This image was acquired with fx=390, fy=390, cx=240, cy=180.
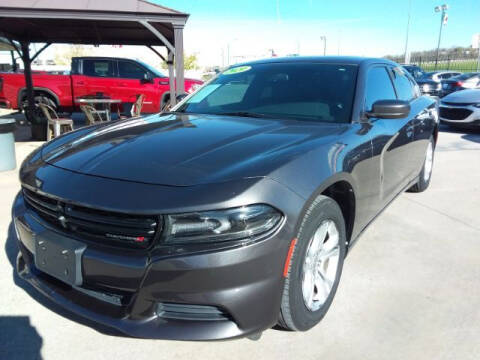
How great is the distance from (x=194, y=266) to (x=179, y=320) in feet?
0.88

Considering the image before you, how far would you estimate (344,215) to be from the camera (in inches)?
102

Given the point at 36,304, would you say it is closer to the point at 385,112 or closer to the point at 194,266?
the point at 194,266

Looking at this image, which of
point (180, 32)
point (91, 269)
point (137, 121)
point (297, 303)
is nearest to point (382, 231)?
point (297, 303)

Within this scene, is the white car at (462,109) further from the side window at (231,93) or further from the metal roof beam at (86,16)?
the side window at (231,93)

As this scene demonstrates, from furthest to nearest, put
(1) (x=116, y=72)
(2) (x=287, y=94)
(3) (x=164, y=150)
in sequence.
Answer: (1) (x=116, y=72), (2) (x=287, y=94), (3) (x=164, y=150)

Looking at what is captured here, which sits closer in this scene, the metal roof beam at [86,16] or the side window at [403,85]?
the side window at [403,85]

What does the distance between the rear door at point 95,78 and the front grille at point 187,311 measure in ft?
34.7

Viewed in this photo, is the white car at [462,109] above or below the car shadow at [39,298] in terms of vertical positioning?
above

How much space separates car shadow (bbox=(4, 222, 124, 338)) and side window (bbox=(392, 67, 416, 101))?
10.8 ft

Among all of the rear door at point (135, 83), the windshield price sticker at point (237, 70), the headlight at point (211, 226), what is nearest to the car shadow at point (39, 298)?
the headlight at point (211, 226)

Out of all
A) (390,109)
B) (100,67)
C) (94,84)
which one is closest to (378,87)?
(390,109)

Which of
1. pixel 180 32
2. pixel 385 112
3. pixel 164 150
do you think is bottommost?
pixel 164 150

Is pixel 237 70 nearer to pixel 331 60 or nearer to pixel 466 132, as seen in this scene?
pixel 331 60

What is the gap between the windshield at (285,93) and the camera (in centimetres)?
283
